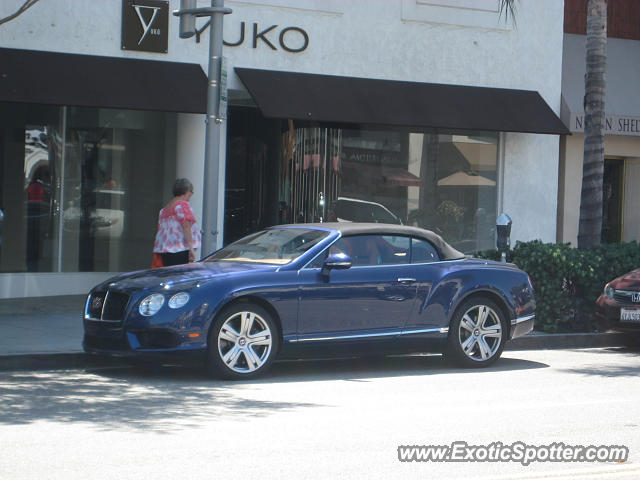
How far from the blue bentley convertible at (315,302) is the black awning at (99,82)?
4.74 metres

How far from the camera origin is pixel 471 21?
18375 mm

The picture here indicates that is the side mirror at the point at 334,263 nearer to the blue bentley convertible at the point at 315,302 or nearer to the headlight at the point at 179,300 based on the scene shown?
the blue bentley convertible at the point at 315,302

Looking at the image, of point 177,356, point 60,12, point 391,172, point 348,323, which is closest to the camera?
point 177,356

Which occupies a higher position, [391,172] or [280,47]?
[280,47]

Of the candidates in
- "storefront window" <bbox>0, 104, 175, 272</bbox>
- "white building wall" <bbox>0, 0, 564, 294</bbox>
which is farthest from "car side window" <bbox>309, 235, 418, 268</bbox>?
Result: "storefront window" <bbox>0, 104, 175, 272</bbox>

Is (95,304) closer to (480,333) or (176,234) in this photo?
(176,234)

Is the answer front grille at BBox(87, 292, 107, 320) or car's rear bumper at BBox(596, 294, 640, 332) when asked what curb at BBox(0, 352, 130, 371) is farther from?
car's rear bumper at BBox(596, 294, 640, 332)

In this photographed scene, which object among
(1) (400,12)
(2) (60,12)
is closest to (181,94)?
(2) (60,12)

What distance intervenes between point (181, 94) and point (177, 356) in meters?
6.95

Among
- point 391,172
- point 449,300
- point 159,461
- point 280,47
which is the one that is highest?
point 280,47

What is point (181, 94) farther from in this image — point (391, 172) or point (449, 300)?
point (449, 300)
